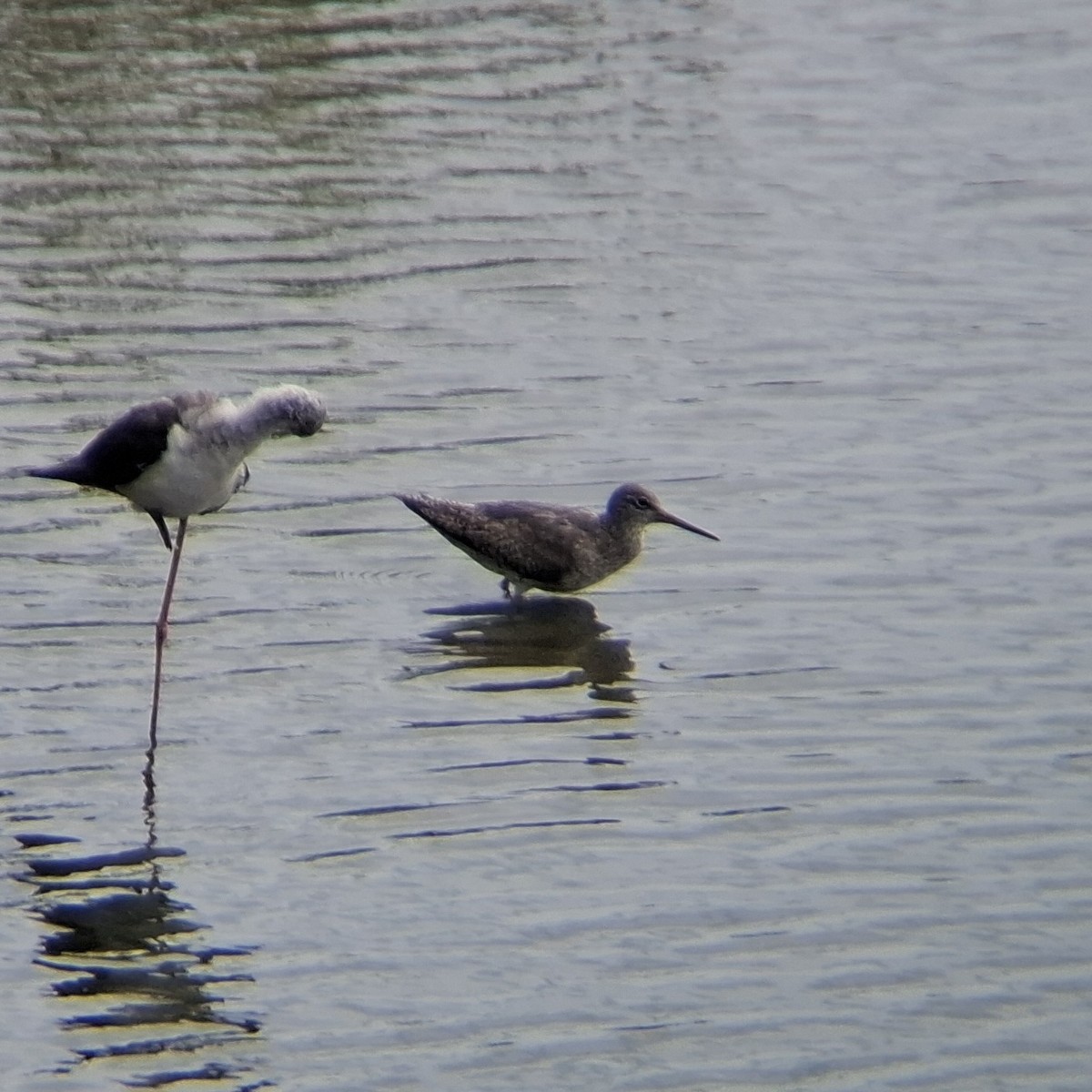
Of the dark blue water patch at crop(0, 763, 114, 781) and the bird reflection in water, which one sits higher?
the dark blue water patch at crop(0, 763, 114, 781)

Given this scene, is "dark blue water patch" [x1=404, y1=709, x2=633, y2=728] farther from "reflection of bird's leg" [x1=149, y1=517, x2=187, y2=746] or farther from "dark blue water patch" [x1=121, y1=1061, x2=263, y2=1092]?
"dark blue water patch" [x1=121, y1=1061, x2=263, y2=1092]

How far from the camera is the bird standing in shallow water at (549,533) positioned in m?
10.6

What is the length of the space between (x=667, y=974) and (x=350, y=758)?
1911mm

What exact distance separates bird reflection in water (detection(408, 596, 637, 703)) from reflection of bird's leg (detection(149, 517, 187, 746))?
100cm

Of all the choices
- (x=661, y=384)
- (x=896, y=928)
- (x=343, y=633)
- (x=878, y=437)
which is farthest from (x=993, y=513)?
(x=896, y=928)

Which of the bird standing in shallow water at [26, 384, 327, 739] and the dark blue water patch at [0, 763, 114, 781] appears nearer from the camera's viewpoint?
the dark blue water patch at [0, 763, 114, 781]

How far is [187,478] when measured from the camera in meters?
9.46

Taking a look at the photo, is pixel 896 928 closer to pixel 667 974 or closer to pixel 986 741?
pixel 667 974

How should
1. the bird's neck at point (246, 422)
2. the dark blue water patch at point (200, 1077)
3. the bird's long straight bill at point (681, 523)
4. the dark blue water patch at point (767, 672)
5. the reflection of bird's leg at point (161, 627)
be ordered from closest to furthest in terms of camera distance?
the dark blue water patch at point (200, 1077), the reflection of bird's leg at point (161, 627), the bird's neck at point (246, 422), the dark blue water patch at point (767, 672), the bird's long straight bill at point (681, 523)

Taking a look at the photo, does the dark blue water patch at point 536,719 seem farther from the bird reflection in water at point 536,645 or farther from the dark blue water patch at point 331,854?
the dark blue water patch at point 331,854

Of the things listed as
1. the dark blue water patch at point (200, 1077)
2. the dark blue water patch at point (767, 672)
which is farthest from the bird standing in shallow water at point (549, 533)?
the dark blue water patch at point (200, 1077)

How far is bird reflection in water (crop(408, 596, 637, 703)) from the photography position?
984 centimetres

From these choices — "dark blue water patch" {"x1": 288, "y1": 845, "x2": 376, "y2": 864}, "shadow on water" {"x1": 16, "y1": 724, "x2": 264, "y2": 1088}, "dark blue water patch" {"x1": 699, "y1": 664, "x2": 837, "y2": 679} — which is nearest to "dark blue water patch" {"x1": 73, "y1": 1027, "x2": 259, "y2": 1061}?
"shadow on water" {"x1": 16, "y1": 724, "x2": 264, "y2": 1088}

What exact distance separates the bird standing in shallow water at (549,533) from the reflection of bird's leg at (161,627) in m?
1.34
